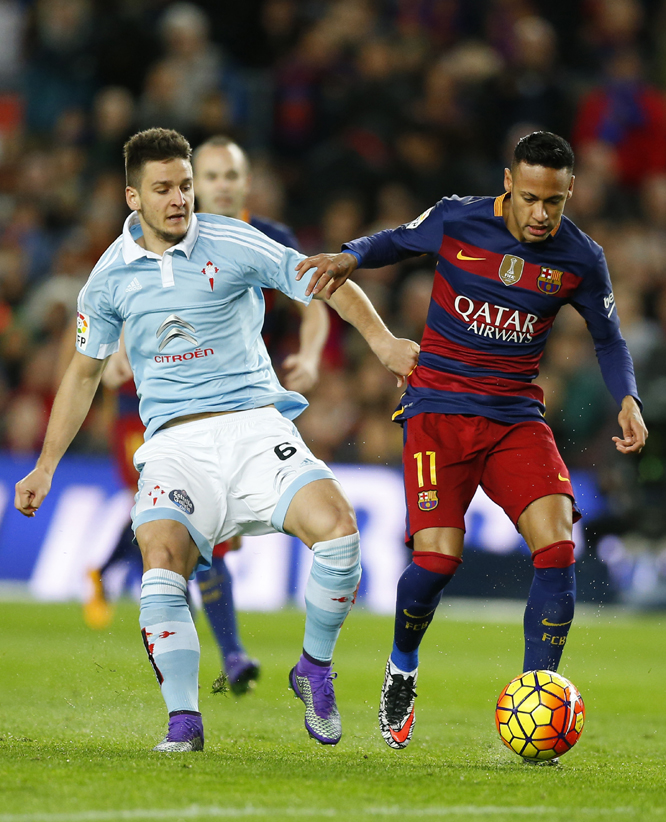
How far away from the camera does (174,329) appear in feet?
16.9

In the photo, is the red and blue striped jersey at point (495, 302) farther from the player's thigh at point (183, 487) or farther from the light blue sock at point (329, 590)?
the player's thigh at point (183, 487)

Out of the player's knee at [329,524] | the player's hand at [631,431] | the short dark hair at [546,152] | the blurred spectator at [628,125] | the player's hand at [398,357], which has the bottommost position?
the player's knee at [329,524]

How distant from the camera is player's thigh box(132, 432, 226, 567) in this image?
4.83 m

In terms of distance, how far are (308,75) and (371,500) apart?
16.9 ft

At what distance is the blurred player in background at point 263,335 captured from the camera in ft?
20.5

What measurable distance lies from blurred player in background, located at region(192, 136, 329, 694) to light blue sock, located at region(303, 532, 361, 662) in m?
1.19

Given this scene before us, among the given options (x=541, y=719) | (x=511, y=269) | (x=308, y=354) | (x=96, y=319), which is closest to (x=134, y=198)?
(x=96, y=319)

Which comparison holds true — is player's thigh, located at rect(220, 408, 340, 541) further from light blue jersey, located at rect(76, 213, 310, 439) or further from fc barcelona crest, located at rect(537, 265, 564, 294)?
fc barcelona crest, located at rect(537, 265, 564, 294)

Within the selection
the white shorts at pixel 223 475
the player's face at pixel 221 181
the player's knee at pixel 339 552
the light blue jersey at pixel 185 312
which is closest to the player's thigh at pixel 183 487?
the white shorts at pixel 223 475

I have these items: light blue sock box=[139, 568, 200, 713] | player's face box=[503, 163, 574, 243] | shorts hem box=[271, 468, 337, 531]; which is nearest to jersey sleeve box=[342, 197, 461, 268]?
player's face box=[503, 163, 574, 243]

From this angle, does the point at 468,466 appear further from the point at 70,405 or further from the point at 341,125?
the point at 341,125

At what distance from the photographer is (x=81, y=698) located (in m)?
6.10

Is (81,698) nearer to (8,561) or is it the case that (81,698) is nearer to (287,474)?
(287,474)

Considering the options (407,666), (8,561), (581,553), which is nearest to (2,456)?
(8,561)
